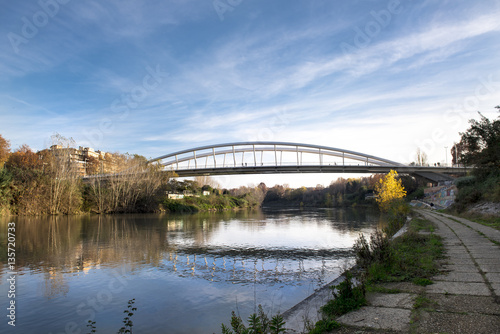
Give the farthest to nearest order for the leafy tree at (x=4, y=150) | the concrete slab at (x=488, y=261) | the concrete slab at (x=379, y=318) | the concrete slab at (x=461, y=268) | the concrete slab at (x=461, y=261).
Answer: the leafy tree at (x=4, y=150), the concrete slab at (x=461, y=261), the concrete slab at (x=488, y=261), the concrete slab at (x=461, y=268), the concrete slab at (x=379, y=318)

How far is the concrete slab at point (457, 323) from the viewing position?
11.3 ft

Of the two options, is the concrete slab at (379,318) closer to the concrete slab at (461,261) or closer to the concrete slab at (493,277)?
the concrete slab at (493,277)

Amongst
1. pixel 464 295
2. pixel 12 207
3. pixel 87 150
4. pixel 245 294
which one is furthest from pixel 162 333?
pixel 87 150

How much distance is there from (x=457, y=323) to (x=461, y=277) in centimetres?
272

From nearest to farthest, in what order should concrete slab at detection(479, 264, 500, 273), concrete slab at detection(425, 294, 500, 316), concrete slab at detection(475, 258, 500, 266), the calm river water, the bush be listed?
concrete slab at detection(425, 294, 500, 316)
the bush
the calm river water
concrete slab at detection(479, 264, 500, 273)
concrete slab at detection(475, 258, 500, 266)

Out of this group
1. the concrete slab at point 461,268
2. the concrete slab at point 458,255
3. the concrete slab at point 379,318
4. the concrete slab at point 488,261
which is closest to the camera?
the concrete slab at point 379,318

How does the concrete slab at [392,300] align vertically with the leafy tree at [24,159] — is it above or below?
below

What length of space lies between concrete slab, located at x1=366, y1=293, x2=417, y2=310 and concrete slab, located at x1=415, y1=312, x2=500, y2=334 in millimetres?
520

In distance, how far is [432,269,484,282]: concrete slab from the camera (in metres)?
5.65

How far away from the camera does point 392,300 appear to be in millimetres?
4797

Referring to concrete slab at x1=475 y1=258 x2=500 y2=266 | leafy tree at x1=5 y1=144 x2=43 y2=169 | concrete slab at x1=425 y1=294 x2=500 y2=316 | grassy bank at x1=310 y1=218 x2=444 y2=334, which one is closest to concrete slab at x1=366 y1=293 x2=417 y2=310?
grassy bank at x1=310 y1=218 x2=444 y2=334

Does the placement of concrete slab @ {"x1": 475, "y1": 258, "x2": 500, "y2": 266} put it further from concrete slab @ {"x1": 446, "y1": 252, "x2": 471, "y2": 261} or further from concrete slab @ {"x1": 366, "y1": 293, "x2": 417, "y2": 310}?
concrete slab @ {"x1": 366, "y1": 293, "x2": 417, "y2": 310}

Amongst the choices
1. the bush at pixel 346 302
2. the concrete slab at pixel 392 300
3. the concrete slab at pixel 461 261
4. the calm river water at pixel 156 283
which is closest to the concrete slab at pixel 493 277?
the concrete slab at pixel 461 261

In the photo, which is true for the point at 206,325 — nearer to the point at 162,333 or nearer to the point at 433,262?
the point at 162,333
